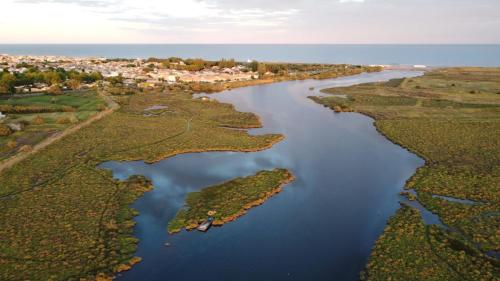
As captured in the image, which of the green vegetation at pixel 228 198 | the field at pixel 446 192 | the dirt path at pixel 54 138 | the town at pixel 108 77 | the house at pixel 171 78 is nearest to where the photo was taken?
the field at pixel 446 192

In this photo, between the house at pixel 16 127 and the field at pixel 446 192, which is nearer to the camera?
the field at pixel 446 192

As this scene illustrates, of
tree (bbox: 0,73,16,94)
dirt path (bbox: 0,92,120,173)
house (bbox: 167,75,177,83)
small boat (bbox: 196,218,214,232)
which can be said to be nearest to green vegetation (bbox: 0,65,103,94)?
tree (bbox: 0,73,16,94)

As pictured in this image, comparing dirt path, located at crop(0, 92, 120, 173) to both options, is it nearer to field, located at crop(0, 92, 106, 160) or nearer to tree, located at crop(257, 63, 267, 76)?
field, located at crop(0, 92, 106, 160)

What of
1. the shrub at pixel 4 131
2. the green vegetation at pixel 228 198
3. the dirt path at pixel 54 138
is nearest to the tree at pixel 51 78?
the dirt path at pixel 54 138

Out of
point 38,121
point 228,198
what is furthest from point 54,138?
point 228,198

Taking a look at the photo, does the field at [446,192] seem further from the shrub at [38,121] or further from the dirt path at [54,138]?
the shrub at [38,121]

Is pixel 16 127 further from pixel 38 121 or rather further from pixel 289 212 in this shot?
pixel 289 212
